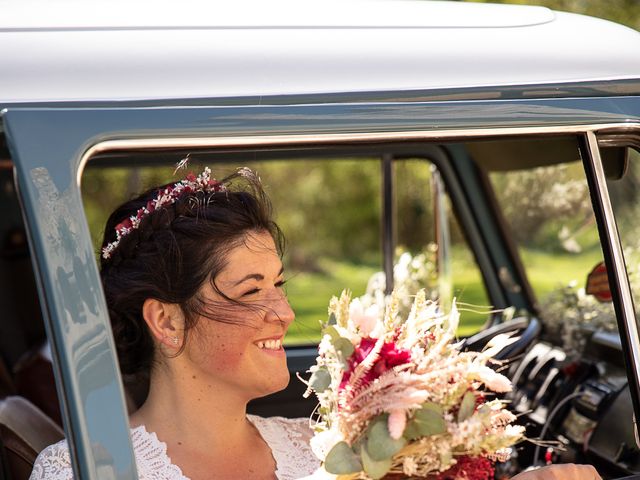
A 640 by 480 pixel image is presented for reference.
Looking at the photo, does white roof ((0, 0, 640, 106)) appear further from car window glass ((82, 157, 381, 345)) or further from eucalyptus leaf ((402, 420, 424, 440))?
car window glass ((82, 157, 381, 345))

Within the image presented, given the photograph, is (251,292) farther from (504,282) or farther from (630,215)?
(504,282)

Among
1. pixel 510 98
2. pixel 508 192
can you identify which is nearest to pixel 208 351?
pixel 510 98

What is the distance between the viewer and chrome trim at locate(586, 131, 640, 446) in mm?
1923

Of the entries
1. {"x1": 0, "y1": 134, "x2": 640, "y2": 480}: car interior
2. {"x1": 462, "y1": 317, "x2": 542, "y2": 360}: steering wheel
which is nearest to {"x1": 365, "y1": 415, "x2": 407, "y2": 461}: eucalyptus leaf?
{"x1": 0, "y1": 134, "x2": 640, "y2": 480}: car interior

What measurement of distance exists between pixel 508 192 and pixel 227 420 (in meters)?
1.92

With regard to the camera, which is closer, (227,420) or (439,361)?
(439,361)

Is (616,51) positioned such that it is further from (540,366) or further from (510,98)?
(540,366)

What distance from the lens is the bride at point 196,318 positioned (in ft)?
6.66

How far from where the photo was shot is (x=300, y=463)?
233 cm

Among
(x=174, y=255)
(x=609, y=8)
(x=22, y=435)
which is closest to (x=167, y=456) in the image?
(x=174, y=255)

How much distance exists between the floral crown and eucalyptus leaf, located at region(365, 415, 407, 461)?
2.77 ft

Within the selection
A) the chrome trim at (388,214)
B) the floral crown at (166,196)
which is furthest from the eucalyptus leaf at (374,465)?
the chrome trim at (388,214)

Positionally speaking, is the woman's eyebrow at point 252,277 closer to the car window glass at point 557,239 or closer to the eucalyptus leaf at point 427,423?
the eucalyptus leaf at point 427,423

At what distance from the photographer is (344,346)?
1.58 m
